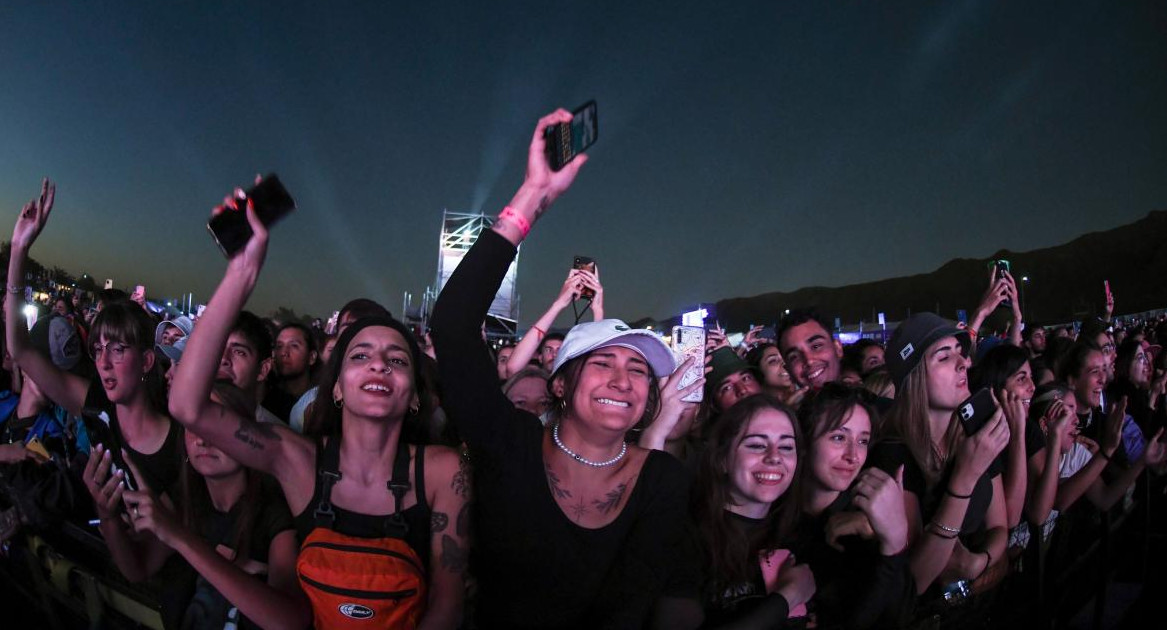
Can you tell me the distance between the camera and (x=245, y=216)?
208cm

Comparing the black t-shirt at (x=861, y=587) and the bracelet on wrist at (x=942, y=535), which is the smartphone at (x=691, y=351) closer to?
the black t-shirt at (x=861, y=587)

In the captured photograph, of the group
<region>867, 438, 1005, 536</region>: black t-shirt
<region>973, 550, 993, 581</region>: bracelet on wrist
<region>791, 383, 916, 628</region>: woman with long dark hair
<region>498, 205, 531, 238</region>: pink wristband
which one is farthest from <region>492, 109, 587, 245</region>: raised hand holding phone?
<region>973, 550, 993, 581</region>: bracelet on wrist

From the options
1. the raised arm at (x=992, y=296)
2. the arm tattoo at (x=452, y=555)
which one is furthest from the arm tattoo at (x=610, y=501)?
the raised arm at (x=992, y=296)

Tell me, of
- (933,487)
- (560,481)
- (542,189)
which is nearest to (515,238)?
(542,189)

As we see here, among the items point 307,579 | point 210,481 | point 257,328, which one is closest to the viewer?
point 307,579

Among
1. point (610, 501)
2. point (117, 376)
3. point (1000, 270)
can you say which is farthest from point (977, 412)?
point (117, 376)

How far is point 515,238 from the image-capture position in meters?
2.01

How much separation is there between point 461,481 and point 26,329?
3.16 metres

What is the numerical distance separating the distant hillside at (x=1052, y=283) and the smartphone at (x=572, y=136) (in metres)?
88.1

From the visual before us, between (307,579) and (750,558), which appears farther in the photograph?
(750,558)

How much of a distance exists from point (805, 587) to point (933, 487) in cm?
103

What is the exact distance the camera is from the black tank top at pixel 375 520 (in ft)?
7.11

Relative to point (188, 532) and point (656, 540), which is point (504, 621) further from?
point (188, 532)

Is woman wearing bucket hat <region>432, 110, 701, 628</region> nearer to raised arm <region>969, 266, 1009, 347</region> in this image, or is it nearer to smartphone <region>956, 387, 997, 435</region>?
smartphone <region>956, 387, 997, 435</region>
